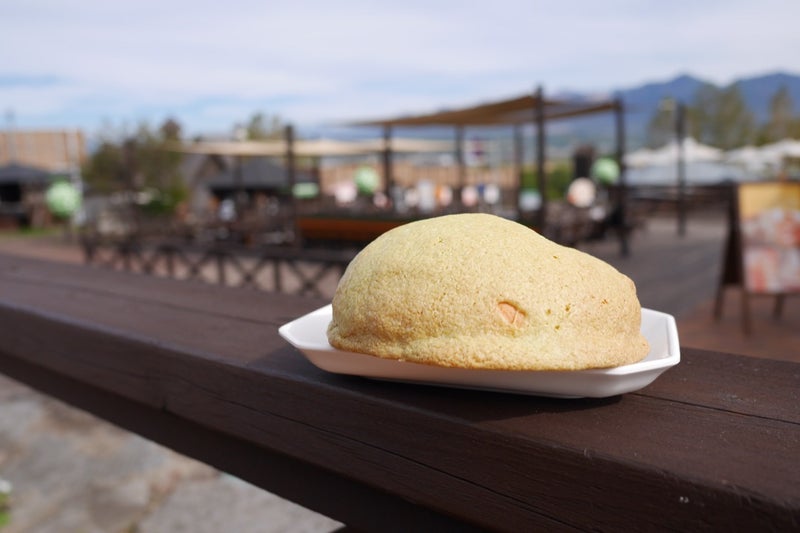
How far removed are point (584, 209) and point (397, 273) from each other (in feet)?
36.5

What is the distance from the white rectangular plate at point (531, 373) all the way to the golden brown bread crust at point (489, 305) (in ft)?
0.08

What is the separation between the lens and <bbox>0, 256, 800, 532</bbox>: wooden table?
77 cm

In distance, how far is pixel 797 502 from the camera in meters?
0.67

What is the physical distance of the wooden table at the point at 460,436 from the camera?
30.2 inches

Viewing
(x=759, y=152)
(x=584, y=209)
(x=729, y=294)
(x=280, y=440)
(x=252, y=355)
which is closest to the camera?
(x=280, y=440)

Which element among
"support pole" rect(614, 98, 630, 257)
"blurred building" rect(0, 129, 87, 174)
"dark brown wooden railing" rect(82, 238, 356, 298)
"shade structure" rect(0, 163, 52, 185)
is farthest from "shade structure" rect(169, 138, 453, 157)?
"blurred building" rect(0, 129, 87, 174)

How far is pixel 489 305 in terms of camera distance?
908 mm

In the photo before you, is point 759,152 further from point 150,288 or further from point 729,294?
point 150,288

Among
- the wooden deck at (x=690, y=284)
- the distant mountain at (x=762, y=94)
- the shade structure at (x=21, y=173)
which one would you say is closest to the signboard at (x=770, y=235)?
the wooden deck at (x=690, y=284)

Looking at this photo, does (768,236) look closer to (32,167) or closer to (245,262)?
(245,262)

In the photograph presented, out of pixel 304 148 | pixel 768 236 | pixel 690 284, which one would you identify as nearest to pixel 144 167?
pixel 304 148

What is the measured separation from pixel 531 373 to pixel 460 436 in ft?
0.42

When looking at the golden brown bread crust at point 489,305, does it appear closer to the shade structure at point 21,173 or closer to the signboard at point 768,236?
the signboard at point 768,236

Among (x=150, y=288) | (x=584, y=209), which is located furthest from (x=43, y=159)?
(x=150, y=288)
